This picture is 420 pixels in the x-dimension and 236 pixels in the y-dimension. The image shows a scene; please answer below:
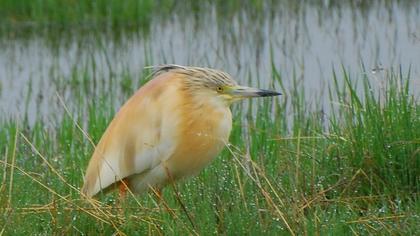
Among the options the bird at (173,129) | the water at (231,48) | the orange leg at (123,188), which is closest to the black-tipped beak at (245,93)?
the bird at (173,129)

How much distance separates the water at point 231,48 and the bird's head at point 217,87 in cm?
351

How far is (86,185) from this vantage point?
5.08 metres

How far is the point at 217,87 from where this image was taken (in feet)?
16.3

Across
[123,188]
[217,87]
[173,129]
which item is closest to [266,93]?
[217,87]

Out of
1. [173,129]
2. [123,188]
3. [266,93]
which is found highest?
[266,93]

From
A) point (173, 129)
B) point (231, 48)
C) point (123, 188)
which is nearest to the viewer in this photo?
point (173, 129)

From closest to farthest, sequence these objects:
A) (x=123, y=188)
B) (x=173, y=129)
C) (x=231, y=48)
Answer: (x=173, y=129), (x=123, y=188), (x=231, y=48)

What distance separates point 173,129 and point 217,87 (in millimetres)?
247

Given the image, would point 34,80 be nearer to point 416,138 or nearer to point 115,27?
point 115,27

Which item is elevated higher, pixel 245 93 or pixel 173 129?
pixel 245 93

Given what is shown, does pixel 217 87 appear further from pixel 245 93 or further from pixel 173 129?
pixel 173 129

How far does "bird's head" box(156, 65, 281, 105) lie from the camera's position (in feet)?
16.2

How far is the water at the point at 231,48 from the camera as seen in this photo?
947 cm

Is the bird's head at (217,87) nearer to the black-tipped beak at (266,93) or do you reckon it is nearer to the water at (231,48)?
the black-tipped beak at (266,93)
